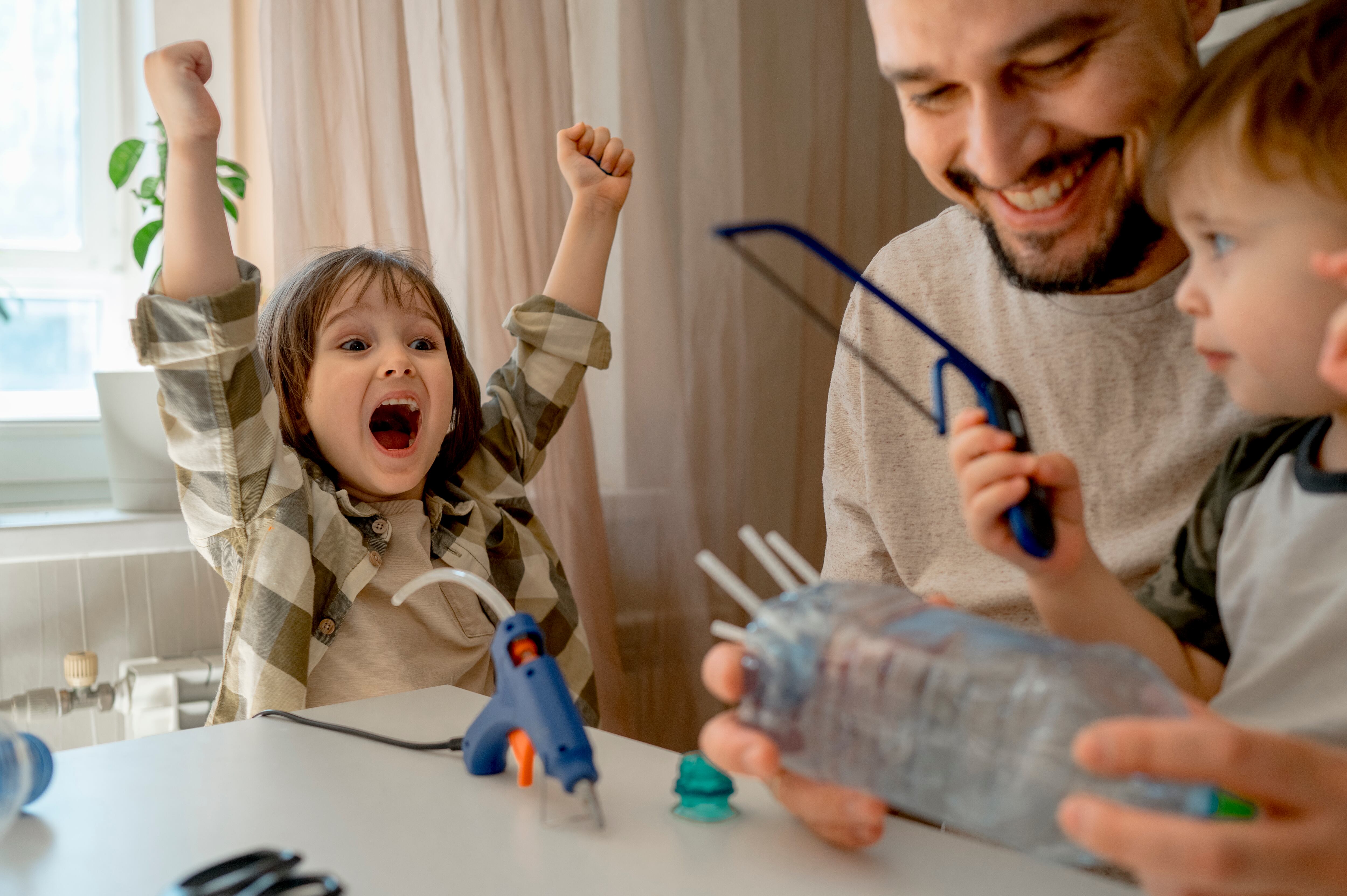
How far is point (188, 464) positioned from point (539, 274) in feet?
2.35

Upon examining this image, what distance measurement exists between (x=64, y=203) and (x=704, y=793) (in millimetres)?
1820

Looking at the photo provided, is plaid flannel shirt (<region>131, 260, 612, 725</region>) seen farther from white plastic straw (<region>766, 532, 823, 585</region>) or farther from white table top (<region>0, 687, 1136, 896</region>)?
white plastic straw (<region>766, 532, 823, 585</region>)

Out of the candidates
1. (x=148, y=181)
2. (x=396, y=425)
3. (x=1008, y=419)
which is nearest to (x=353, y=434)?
(x=396, y=425)

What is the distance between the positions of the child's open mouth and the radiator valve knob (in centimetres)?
51

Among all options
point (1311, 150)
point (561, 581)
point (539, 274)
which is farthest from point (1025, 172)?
point (539, 274)

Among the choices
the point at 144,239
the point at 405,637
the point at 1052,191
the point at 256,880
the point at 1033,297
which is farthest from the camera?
the point at 144,239

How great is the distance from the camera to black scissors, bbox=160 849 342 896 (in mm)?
513

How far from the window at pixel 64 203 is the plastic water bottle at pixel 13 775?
4.58ft

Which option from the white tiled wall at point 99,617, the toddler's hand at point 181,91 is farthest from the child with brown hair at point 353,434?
the white tiled wall at point 99,617

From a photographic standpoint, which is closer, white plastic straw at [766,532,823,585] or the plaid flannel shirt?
white plastic straw at [766,532,823,585]

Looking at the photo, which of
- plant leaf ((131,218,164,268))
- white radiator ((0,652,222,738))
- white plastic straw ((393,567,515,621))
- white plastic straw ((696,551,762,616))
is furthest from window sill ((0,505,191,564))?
white plastic straw ((696,551,762,616))

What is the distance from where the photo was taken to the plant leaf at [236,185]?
1629 mm

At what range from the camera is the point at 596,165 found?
1.48 meters

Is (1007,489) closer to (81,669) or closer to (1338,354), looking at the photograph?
(1338,354)
